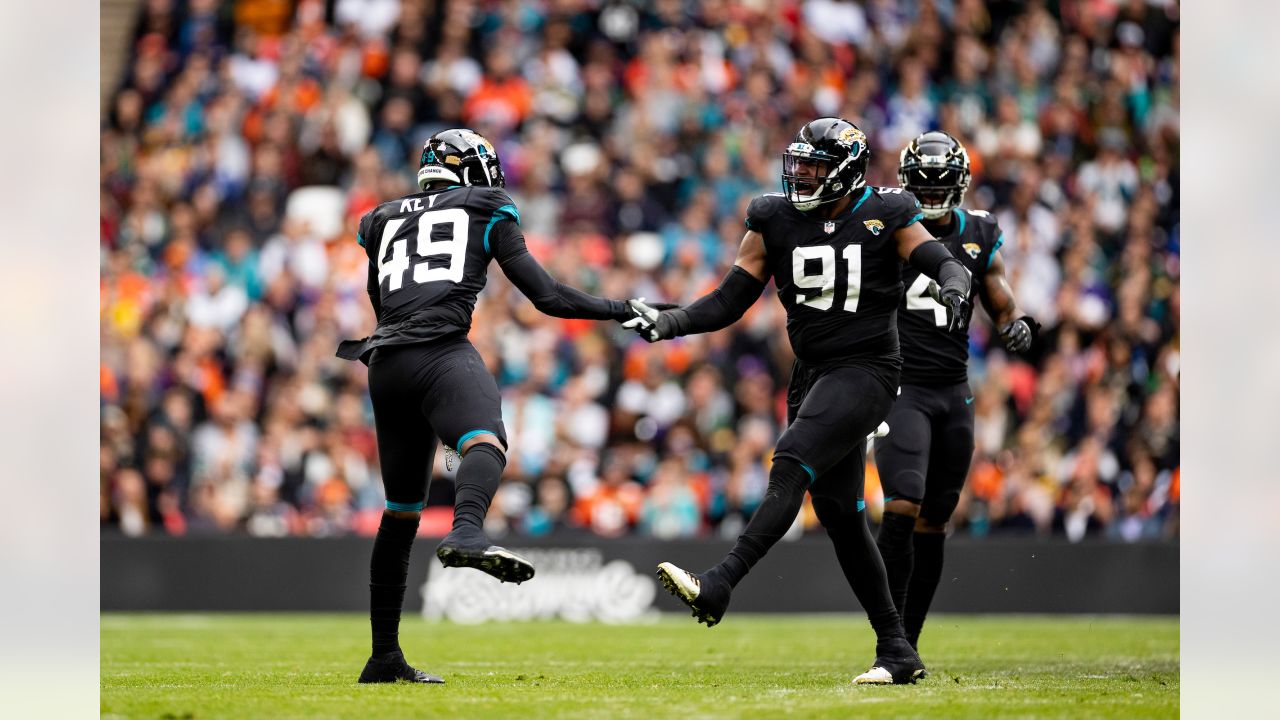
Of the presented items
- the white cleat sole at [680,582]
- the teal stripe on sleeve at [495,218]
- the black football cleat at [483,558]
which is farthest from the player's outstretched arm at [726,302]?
the black football cleat at [483,558]

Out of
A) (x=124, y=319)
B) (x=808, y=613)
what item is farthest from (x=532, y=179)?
(x=808, y=613)

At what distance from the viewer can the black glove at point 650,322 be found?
24.5 ft

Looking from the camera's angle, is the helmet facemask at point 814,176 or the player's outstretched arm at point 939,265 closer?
the player's outstretched arm at point 939,265

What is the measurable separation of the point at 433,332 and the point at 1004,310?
310cm

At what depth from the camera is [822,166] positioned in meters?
7.44

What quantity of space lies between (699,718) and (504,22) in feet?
43.6

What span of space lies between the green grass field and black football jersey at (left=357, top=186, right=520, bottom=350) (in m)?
1.59

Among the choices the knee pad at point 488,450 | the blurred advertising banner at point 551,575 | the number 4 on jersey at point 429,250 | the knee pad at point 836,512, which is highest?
the number 4 on jersey at point 429,250

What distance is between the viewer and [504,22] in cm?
1814

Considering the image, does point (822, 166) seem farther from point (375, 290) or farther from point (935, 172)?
point (375, 290)

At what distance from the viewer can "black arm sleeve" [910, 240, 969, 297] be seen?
7188 millimetres

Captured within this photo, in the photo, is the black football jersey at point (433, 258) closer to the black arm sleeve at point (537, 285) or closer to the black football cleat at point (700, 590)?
the black arm sleeve at point (537, 285)

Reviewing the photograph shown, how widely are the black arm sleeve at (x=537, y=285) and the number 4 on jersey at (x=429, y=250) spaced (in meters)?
0.16
